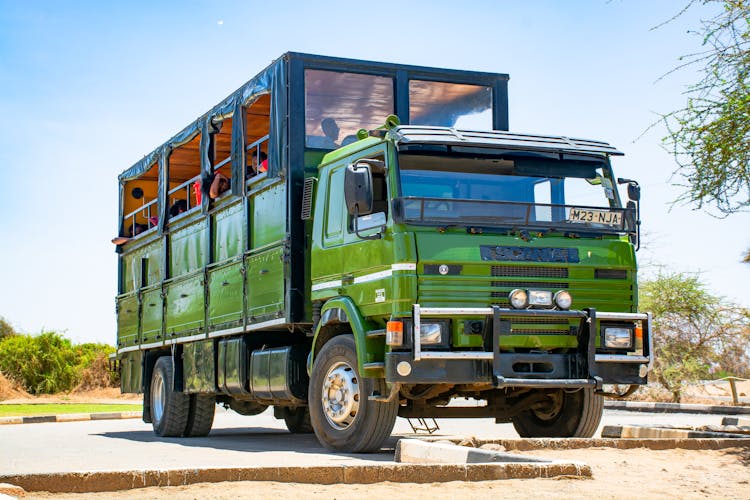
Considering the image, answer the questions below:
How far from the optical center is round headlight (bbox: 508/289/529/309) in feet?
35.7

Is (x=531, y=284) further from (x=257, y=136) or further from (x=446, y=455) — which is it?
(x=257, y=136)

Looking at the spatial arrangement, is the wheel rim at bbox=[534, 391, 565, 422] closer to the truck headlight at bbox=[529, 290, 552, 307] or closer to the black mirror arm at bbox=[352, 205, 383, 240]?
the truck headlight at bbox=[529, 290, 552, 307]

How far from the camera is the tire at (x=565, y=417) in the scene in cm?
1219

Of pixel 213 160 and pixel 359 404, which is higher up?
pixel 213 160

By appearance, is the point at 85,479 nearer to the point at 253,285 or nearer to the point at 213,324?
the point at 253,285

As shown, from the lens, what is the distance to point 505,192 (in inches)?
452

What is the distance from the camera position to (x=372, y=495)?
7543 mm

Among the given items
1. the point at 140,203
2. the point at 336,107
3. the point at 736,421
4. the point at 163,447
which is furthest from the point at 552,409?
the point at 140,203

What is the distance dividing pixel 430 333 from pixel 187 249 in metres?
7.25

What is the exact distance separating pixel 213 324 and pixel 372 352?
195 inches

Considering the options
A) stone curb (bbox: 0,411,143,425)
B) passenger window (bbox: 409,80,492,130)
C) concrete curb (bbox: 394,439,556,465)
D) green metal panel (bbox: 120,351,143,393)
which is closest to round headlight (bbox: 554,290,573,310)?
concrete curb (bbox: 394,439,556,465)

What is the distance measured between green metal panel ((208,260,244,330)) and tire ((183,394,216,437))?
5.63ft

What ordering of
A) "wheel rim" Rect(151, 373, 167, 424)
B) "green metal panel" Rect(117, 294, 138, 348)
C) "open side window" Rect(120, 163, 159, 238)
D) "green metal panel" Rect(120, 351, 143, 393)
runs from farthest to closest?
"green metal panel" Rect(117, 294, 138, 348), "open side window" Rect(120, 163, 159, 238), "green metal panel" Rect(120, 351, 143, 393), "wheel rim" Rect(151, 373, 167, 424)

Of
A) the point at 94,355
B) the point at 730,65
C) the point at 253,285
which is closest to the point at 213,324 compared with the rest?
the point at 253,285
